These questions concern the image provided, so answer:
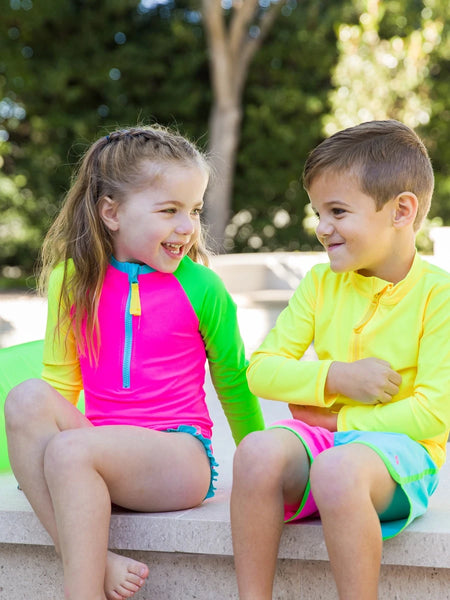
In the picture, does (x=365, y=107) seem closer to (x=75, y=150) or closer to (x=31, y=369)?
(x=75, y=150)

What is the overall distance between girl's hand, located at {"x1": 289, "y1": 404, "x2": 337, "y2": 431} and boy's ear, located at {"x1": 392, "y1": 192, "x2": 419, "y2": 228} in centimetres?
47

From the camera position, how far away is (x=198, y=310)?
210cm

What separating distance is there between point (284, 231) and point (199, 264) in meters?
9.21

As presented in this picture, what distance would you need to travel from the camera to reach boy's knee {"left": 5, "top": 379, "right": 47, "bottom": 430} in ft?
6.19

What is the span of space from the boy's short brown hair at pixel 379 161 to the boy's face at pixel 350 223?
19mm

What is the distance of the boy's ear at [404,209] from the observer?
6.28 ft

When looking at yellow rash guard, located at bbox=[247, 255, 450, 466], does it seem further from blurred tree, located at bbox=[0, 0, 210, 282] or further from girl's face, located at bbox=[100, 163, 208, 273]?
blurred tree, located at bbox=[0, 0, 210, 282]

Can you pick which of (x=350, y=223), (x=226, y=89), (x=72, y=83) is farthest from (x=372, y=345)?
(x=72, y=83)

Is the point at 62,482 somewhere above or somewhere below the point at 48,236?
below

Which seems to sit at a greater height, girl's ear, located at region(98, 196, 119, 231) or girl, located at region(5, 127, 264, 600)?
girl's ear, located at region(98, 196, 119, 231)

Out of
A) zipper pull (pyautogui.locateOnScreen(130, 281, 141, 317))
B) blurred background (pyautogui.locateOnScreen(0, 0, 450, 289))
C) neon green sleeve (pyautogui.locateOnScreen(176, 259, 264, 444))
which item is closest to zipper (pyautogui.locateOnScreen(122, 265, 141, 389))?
zipper pull (pyautogui.locateOnScreen(130, 281, 141, 317))

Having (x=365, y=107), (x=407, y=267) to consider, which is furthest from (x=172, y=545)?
(x=365, y=107)

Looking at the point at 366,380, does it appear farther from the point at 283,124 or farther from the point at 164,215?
the point at 283,124

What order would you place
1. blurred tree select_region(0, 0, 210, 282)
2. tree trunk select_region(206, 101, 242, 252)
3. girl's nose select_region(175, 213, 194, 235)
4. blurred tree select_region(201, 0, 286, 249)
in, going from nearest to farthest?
girl's nose select_region(175, 213, 194, 235), blurred tree select_region(201, 0, 286, 249), tree trunk select_region(206, 101, 242, 252), blurred tree select_region(0, 0, 210, 282)
